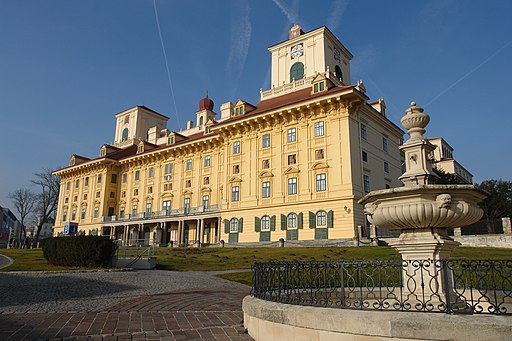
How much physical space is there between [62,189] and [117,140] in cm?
1312

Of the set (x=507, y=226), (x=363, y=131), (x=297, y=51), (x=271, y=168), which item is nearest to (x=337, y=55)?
(x=297, y=51)

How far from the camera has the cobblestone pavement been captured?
6438 mm

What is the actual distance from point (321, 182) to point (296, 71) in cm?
1665

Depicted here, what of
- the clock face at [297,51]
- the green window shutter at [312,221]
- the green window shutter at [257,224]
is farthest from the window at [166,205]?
the clock face at [297,51]

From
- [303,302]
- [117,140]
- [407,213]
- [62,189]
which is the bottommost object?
[303,302]

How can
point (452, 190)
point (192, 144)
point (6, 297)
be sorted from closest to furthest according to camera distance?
point (452, 190)
point (6, 297)
point (192, 144)

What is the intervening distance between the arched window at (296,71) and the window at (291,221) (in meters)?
17.8

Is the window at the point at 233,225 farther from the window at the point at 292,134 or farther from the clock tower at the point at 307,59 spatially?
the clock tower at the point at 307,59

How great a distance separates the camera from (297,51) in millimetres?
45562

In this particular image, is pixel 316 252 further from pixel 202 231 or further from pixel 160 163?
pixel 160 163

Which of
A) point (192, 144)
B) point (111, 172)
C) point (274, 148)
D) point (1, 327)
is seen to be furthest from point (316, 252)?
point (111, 172)

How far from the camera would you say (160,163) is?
175ft

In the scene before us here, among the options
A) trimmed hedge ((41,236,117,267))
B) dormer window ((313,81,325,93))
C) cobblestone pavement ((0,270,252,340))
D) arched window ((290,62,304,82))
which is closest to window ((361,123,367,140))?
dormer window ((313,81,325,93))

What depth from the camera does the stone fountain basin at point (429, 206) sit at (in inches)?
255
